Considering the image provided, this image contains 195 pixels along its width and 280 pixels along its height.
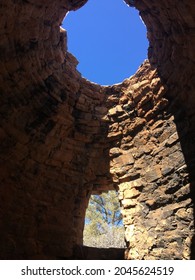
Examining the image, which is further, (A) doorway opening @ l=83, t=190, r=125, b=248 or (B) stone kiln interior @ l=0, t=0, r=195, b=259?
(A) doorway opening @ l=83, t=190, r=125, b=248

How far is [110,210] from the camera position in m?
14.4

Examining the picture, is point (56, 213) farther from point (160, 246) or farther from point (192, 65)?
point (192, 65)

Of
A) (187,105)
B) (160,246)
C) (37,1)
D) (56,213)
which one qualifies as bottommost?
(160,246)

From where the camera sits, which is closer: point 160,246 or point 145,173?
point 160,246

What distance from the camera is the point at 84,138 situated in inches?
318

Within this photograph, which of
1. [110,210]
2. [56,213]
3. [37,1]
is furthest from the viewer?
[110,210]

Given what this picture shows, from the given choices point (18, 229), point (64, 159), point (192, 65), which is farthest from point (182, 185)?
point (18, 229)

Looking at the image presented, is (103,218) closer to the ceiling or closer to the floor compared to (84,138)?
closer to the floor

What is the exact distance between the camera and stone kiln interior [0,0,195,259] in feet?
21.1

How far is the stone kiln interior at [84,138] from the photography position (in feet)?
21.1

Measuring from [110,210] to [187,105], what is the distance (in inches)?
332

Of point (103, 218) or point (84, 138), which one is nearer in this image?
point (84, 138)

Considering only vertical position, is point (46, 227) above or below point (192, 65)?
below

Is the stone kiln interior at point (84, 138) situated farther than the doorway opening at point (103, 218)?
No
